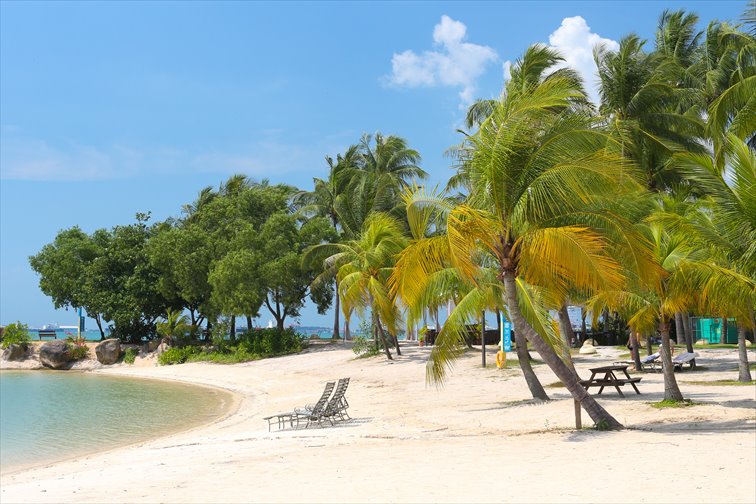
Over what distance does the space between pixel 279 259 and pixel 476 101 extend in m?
13.7

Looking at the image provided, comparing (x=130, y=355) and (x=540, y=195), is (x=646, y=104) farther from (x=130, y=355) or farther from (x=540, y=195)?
(x=130, y=355)

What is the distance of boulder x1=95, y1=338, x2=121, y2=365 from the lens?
42.1 meters

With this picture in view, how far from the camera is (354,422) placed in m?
14.3

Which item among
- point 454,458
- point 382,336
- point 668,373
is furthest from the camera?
point 382,336

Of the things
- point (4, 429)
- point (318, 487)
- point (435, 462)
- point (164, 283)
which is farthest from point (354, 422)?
point (164, 283)

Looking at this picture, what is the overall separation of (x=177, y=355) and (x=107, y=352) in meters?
5.88

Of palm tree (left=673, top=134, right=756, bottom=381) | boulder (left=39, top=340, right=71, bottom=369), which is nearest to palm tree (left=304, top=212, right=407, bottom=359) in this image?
palm tree (left=673, top=134, right=756, bottom=381)

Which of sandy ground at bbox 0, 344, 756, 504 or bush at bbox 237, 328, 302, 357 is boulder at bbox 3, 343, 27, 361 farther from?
sandy ground at bbox 0, 344, 756, 504

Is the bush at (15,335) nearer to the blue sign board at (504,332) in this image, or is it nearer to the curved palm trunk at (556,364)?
the blue sign board at (504,332)

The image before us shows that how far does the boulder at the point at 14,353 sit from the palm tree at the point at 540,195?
42.2 meters

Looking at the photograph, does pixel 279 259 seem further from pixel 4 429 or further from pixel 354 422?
pixel 354 422

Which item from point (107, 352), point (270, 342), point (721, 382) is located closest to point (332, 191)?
point (270, 342)

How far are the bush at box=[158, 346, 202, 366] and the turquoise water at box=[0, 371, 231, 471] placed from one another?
18.8ft

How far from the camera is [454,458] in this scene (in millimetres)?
9219
